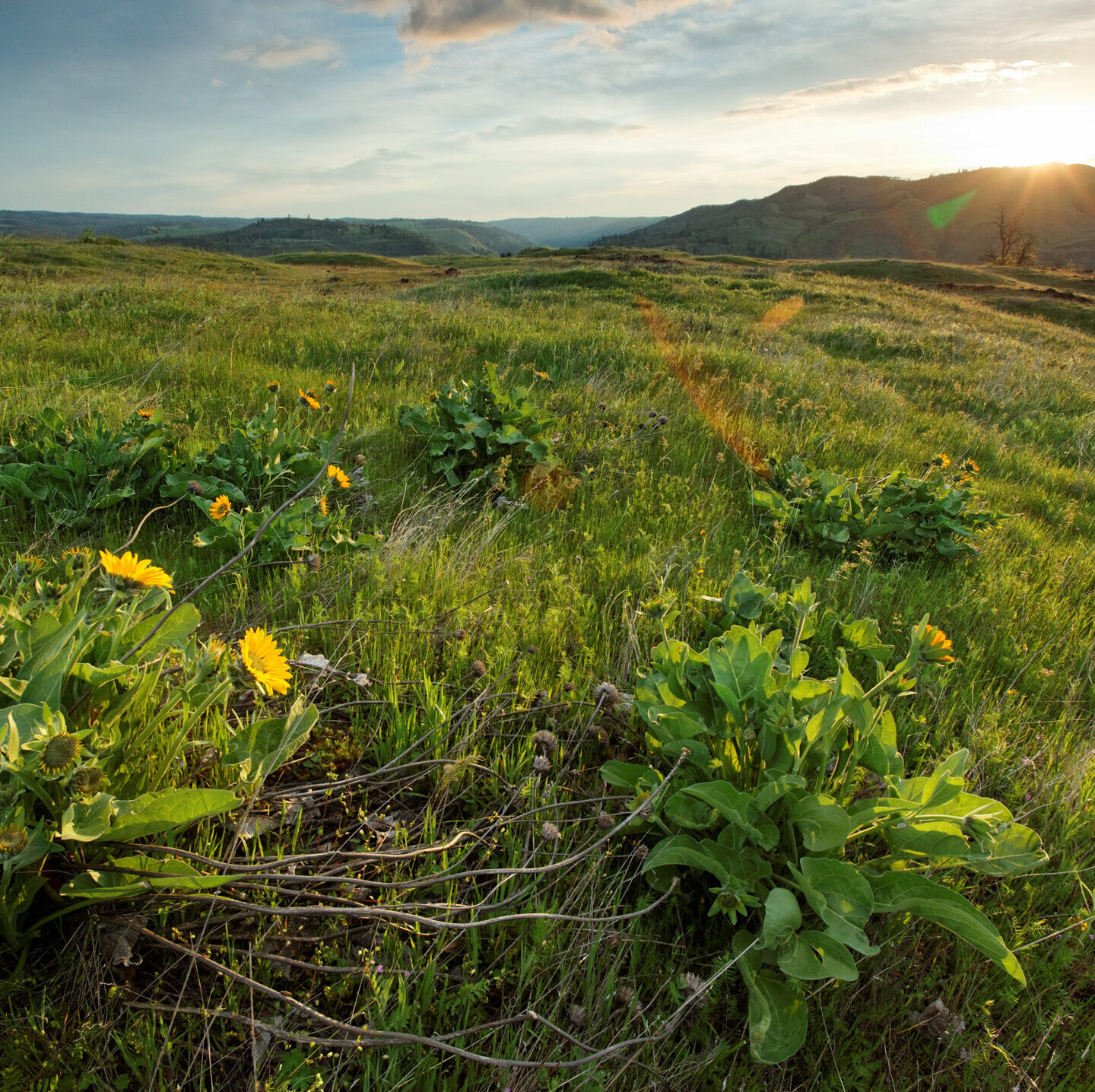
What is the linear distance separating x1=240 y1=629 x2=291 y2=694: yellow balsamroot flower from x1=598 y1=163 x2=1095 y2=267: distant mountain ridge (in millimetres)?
140039

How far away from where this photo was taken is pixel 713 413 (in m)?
5.31

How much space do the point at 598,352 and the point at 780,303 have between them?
500 inches

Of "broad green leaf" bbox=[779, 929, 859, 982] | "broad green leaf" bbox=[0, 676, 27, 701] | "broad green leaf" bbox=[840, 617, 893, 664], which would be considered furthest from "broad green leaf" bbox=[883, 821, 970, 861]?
"broad green leaf" bbox=[0, 676, 27, 701]

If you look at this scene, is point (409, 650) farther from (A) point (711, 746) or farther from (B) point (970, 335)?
(B) point (970, 335)

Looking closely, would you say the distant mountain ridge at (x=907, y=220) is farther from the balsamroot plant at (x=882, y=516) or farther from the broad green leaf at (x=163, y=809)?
the broad green leaf at (x=163, y=809)

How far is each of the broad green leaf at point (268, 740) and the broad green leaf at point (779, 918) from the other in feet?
3.54

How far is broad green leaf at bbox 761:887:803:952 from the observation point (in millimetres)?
1273

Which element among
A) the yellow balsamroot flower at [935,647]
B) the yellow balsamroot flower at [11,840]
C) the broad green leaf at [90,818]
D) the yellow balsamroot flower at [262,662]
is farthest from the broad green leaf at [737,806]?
the yellow balsamroot flower at [11,840]

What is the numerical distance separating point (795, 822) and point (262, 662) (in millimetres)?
1321

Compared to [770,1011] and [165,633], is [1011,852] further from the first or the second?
[165,633]

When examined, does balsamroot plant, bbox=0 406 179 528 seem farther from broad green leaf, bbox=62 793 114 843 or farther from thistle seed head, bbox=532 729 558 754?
thistle seed head, bbox=532 729 558 754

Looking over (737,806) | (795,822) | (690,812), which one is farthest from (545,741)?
(795,822)

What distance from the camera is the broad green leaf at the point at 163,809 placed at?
1.15 m

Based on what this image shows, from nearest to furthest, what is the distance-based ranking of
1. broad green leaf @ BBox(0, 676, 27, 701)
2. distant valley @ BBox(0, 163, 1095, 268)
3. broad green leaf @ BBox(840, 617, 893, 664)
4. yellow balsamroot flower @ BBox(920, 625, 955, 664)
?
broad green leaf @ BBox(0, 676, 27, 701) → yellow balsamroot flower @ BBox(920, 625, 955, 664) → broad green leaf @ BBox(840, 617, 893, 664) → distant valley @ BBox(0, 163, 1095, 268)
